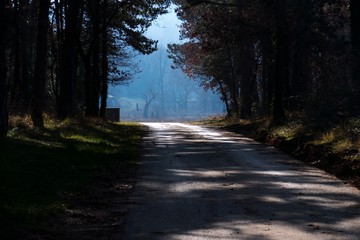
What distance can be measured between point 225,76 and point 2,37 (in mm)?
37072

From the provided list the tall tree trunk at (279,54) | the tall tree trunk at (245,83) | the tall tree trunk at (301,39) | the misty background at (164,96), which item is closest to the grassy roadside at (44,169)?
the tall tree trunk at (279,54)

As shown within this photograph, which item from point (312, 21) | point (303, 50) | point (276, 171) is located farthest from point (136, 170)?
point (303, 50)

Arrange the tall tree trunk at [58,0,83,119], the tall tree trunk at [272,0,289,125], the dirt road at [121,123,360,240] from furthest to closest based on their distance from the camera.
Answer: the tall tree trunk at [58,0,83,119] < the tall tree trunk at [272,0,289,125] < the dirt road at [121,123,360,240]

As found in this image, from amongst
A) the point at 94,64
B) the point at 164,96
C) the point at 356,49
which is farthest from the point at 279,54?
the point at 164,96

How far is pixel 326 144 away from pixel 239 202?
7163mm

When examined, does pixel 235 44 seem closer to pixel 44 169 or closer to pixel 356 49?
pixel 356 49

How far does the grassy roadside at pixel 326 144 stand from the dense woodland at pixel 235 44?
1124 millimetres

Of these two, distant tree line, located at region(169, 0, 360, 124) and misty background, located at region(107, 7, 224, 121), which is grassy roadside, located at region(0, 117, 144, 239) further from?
misty background, located at region(107, 7, 224, 121)

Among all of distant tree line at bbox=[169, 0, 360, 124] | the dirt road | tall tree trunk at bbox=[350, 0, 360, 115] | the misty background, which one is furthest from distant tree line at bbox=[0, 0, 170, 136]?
the misty background

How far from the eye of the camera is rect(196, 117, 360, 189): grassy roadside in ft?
42.3

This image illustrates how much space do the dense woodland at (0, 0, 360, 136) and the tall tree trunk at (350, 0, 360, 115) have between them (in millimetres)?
36

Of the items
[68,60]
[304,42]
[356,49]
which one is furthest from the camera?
[68,60]

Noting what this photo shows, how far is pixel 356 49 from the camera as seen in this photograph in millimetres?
22875

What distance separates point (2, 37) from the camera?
624 inches
